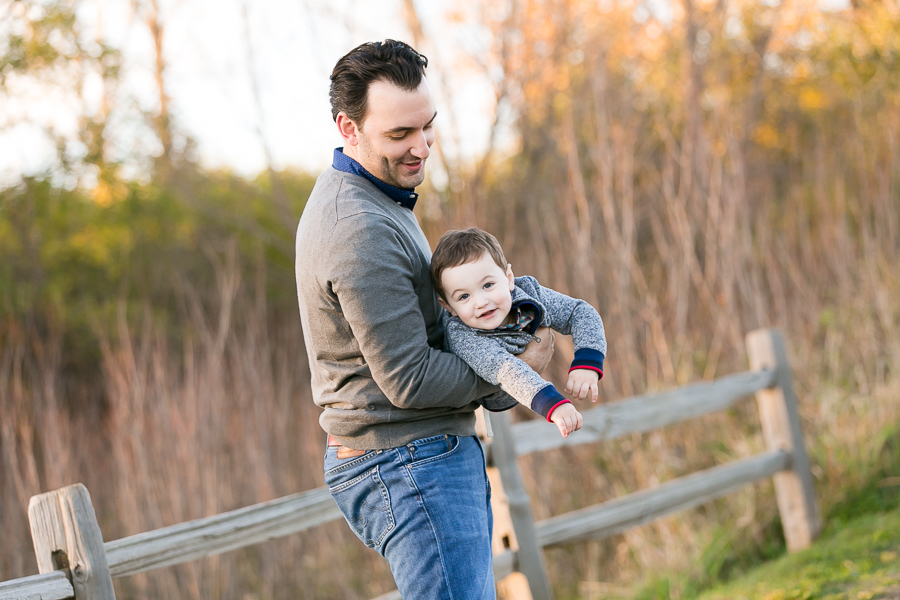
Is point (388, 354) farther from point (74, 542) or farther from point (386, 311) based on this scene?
point (74, 542)

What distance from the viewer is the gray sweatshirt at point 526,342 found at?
150cm

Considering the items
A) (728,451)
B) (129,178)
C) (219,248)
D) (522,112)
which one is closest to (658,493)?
(728,451)

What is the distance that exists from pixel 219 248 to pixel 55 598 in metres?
6.09

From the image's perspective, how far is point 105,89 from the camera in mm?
8422

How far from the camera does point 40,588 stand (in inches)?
73.2

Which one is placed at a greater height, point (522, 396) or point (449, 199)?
point (449, 199)

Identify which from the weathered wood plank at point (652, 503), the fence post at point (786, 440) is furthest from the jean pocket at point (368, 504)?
the fence post at point (786, 440)

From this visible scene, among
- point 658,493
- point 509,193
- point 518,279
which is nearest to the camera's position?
point 518,279

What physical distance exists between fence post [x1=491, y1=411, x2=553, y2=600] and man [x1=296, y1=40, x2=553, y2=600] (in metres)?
1.35

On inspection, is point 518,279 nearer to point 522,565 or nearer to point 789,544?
point 522,565

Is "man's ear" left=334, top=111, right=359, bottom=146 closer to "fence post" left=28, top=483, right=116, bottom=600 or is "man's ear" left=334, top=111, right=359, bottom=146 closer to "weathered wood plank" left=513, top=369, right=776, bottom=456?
"fence post" left=28, top=483, right=116, bottom=600

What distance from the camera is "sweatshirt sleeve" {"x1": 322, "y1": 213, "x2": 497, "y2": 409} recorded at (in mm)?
1467

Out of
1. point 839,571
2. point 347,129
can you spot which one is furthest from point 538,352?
point 839,571

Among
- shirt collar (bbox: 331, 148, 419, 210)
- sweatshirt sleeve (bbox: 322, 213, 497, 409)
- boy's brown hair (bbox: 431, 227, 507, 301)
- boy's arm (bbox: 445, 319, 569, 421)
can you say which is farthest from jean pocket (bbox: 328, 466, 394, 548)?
shirt collar (bbox: 331, 148, 419, 210)
